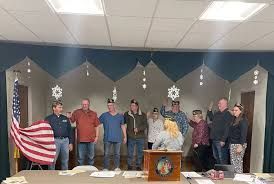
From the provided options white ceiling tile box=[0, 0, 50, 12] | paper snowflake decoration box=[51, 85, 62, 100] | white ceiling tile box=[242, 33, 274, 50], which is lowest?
paper snowflake decoration box=[51, 85, 62, 100]

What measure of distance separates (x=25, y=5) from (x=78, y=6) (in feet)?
1.70

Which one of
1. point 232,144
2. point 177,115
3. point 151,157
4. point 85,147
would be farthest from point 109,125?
point 151,157

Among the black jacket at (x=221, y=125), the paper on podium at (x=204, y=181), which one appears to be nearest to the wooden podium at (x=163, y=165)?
the paper on podium at (x=204, y=181)

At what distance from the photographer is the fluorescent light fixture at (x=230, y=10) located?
2795mm

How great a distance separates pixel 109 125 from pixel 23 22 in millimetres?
2356

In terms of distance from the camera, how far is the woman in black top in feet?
15.2

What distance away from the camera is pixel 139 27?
3.71m

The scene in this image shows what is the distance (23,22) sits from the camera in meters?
3.60

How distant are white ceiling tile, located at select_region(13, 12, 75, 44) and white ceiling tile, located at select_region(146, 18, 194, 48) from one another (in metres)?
1.18

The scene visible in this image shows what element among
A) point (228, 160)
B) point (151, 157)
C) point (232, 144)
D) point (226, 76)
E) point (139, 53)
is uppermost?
point (139, 53)

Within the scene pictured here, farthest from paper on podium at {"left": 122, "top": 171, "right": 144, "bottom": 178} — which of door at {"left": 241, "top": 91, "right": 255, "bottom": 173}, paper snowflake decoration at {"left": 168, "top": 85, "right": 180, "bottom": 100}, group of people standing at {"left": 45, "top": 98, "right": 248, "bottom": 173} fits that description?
paper snowflake decoration at {"left": 168, "top": 85, "right": 180, "bottom": 100}

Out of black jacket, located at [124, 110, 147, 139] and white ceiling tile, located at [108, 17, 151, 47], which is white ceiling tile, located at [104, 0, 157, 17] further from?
black jacket, located at [124, 110, 147, 139]

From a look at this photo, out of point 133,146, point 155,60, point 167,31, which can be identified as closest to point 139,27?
point 167,31

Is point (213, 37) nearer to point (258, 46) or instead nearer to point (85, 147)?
point (258, 46)
